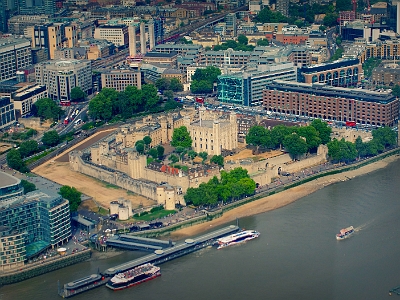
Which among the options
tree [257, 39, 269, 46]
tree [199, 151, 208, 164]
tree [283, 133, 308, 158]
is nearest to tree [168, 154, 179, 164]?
tree [199, 151, 208, 164]

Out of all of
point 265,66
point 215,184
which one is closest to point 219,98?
point 265,66

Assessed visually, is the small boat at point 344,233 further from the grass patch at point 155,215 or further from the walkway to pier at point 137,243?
the grass patch at point 155,215

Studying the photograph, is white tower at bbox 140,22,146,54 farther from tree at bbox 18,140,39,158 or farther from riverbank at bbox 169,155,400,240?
riverbank at bbox 169,155,400,240

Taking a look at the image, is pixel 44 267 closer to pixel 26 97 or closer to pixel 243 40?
pixel 26 97

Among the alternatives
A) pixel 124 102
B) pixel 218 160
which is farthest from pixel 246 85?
pixel 218 160

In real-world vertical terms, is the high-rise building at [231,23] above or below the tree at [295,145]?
above

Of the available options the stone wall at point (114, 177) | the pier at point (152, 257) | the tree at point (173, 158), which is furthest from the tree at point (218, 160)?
the pier at point (152, 257)
